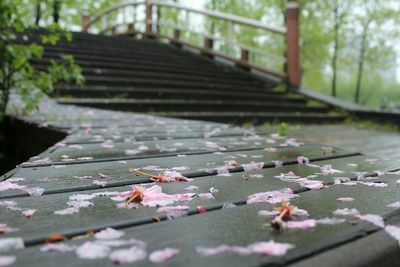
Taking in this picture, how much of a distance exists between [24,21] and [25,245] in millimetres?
2816

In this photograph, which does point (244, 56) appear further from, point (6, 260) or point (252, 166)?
point (6, 260)

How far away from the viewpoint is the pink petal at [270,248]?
2.06 ft

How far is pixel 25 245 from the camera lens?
0.65 metres

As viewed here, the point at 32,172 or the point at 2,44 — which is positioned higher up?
the point at 2,44

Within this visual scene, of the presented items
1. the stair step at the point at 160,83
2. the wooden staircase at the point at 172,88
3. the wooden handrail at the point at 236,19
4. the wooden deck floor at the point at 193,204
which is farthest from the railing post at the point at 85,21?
the wooden deck floor at the point at 193,204

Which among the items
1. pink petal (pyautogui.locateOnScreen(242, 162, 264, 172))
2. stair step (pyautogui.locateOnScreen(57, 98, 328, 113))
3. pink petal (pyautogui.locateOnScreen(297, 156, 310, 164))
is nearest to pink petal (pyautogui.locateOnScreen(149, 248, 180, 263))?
pink petal (pyautogui.locateOnScreen(242, 162, 264, 172))

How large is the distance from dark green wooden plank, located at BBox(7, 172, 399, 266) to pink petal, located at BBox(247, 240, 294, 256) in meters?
0.01

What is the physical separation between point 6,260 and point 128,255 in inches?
7.0

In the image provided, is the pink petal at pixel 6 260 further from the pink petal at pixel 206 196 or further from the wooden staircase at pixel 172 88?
the wooden staircase at pixel 172 88

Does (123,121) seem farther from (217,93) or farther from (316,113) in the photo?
(316,113)

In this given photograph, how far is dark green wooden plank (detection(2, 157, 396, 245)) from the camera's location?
2.45 feet

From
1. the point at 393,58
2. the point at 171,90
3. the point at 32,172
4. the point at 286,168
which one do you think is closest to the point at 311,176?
the point at 286,168

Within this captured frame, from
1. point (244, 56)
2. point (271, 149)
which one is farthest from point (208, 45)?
point (271, 149)

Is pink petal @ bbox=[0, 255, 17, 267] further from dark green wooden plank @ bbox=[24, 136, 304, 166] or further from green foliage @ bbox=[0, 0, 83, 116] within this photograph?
green foliage @ bbox=[0, 0, 83, 116]
